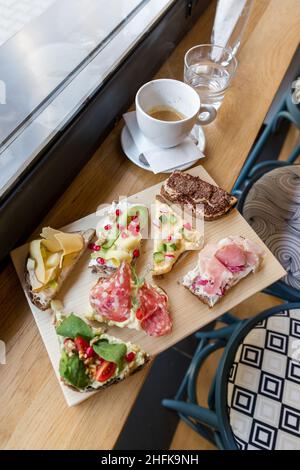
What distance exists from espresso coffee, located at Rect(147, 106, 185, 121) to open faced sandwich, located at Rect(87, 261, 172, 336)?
0.32 meters

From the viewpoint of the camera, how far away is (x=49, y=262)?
0.56 m

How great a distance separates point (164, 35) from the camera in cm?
79

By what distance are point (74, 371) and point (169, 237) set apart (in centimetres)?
26

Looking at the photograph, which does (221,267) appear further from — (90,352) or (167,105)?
(167,105)

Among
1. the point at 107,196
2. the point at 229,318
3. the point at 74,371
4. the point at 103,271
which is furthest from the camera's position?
the point at 229,318

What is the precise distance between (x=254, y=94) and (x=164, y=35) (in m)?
0.24

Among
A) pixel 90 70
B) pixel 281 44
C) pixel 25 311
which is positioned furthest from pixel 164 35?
pixel 25 311

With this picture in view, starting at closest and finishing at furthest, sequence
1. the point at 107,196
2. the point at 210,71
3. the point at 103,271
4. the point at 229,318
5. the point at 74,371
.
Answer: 1. the point at 74,371
2. the point at 103,271
3. the point at 107,196
4. the point at 210,71
5. the point at 229,318

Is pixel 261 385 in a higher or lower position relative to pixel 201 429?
higher

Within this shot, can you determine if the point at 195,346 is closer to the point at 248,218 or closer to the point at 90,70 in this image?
the point at 248,218

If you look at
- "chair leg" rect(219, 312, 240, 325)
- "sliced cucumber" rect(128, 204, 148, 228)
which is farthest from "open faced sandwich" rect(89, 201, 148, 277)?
"chair leg" rect(219, 312, 240, 325)

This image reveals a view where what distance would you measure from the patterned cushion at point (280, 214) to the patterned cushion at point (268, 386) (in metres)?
0.14

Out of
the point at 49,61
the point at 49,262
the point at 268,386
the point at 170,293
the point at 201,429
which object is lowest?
the point at 201,429

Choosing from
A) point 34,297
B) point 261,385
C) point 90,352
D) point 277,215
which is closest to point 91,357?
point 90,352
